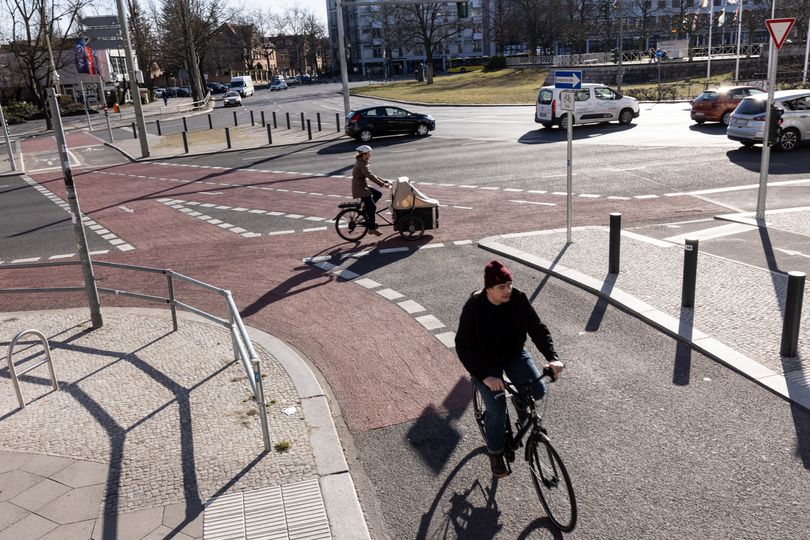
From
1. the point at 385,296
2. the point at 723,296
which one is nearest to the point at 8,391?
the point at 385,296

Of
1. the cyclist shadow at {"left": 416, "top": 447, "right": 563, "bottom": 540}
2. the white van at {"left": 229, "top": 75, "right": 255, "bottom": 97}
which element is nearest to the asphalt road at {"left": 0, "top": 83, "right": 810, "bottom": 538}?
the cyclist shadow at {"left": 416, "top": 447, "right": 563, "bottom": 540}

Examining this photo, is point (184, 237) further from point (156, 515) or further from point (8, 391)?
point (156, 515)

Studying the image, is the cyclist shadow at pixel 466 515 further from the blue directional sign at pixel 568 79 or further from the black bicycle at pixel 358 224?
the black bicycle at pixel 358 224

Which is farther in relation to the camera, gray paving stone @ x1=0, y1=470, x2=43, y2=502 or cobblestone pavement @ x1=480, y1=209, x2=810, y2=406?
cobblestone pavement @ x1=480, y1=209, x2=810, y2=406

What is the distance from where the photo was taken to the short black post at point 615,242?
9.53m

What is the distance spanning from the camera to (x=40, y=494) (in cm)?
502

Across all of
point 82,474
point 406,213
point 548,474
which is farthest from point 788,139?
point 82,474

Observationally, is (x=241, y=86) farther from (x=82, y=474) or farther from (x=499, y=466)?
(x=499, y=466)

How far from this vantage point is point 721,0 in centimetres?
10231

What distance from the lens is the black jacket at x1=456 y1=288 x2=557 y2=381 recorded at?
4.79 metres

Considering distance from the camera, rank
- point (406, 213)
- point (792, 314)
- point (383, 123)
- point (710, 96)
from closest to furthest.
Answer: point (792, 314) → point (406, 213) → point (710, 96) → point (383, 123)

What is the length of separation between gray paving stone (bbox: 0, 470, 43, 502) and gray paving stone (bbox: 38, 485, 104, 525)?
36cm

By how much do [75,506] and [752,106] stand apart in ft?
66.7

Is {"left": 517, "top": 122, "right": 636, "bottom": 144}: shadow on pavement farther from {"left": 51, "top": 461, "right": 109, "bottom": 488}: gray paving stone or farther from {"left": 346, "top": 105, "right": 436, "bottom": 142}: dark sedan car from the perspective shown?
{"left": 51, "top": 461, "right": 109, "bottom": 488}: gray paving stone
